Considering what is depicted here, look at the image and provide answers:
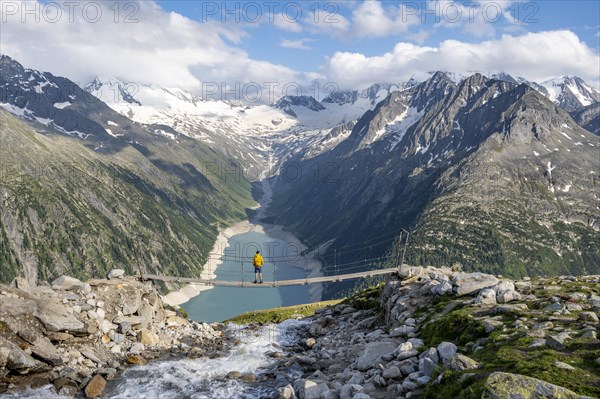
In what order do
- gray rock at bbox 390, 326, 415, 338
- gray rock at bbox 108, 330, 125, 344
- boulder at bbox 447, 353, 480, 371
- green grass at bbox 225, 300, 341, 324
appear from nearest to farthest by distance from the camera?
1. boulder at bbox 447, 353, 480, 371
2. gray rock at bbox 390, 326, 415, 338
3. gray rock at bbox 108, 330, 125, 344
4. green grass at bbox 225, 300, 341, 324

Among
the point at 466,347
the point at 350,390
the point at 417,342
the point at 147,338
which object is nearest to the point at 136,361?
the point at 147,338

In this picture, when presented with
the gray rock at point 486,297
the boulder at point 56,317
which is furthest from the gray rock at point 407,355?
the boulder at point 56,317

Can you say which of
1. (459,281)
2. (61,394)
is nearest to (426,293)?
(459,281)

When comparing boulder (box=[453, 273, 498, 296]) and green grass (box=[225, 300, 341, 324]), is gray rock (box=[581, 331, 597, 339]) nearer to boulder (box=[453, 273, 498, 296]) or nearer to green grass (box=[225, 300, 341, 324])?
boulder (box=[453, 273, 498, 296])

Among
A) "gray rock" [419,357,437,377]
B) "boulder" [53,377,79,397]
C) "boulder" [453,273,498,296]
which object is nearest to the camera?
"gray rock" [419,357,437,377]

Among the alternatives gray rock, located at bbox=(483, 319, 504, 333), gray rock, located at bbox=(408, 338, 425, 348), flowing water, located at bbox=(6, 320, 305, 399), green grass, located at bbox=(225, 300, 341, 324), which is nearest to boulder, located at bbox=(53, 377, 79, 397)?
flowing water, located at bbox=(6, 320, 305, 399)

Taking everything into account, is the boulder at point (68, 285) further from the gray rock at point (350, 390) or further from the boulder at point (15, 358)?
the gray rock at point (350, 390)

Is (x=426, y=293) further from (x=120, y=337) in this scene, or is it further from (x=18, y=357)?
(x=18, y=357)

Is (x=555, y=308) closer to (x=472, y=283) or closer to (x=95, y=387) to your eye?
(x=472, y=283)
